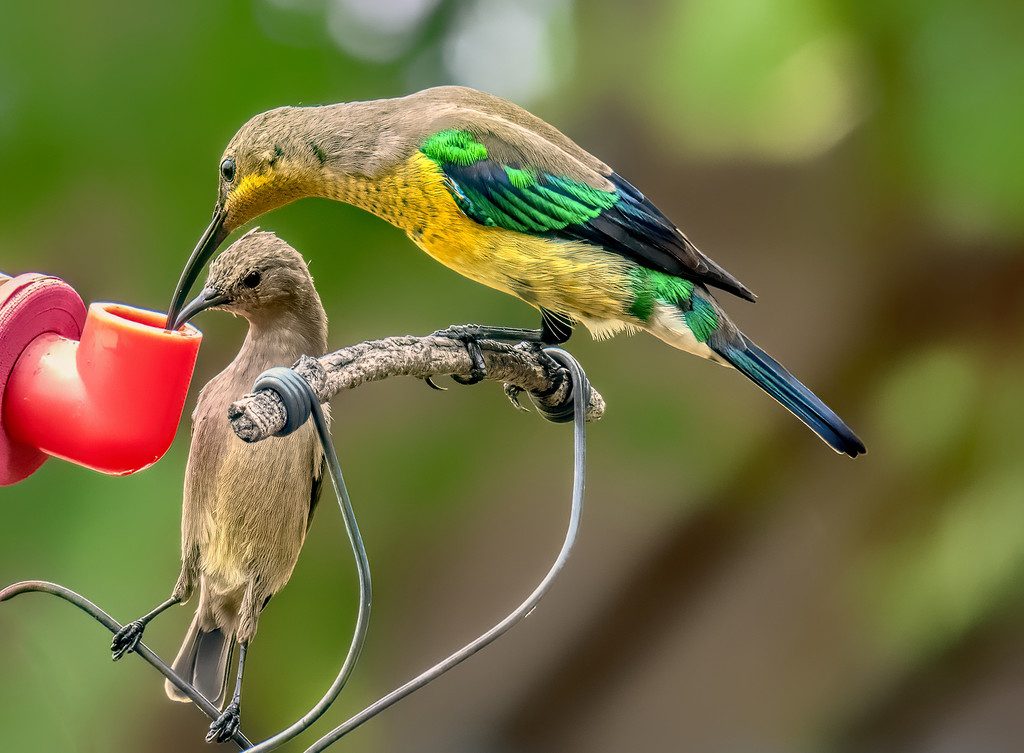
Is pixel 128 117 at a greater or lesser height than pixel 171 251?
greater

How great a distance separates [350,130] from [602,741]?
1.76 m

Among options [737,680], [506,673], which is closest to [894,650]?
[737,680]

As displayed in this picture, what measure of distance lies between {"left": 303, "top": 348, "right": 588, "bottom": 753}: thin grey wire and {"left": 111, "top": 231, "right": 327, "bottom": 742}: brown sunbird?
195 mm

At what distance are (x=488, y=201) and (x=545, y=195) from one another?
8 centimetres

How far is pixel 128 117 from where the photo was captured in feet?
7.54

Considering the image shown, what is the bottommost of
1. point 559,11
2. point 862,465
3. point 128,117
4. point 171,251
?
point 171,251

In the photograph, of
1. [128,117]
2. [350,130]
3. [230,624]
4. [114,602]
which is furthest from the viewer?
[128,117]

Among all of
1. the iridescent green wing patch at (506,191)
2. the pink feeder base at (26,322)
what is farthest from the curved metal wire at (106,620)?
the iridescent green wing patch at (506,191)

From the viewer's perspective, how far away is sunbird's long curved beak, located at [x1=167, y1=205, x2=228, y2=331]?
1.21 meters

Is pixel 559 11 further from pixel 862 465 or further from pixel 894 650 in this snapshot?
pixel 894 650

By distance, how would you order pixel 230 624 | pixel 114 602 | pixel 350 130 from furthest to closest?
pixel 114 602, pixel 350 130, pixel 230 624

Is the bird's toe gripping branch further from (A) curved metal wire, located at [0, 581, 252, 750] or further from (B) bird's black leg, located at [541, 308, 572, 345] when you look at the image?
(A) curved metal wire, located at [0, 581, 252, 750]

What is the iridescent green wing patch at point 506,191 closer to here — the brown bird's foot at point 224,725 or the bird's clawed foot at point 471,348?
the bird's clawed foot at point 471,348

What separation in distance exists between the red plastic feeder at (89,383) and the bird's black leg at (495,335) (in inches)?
14.0
